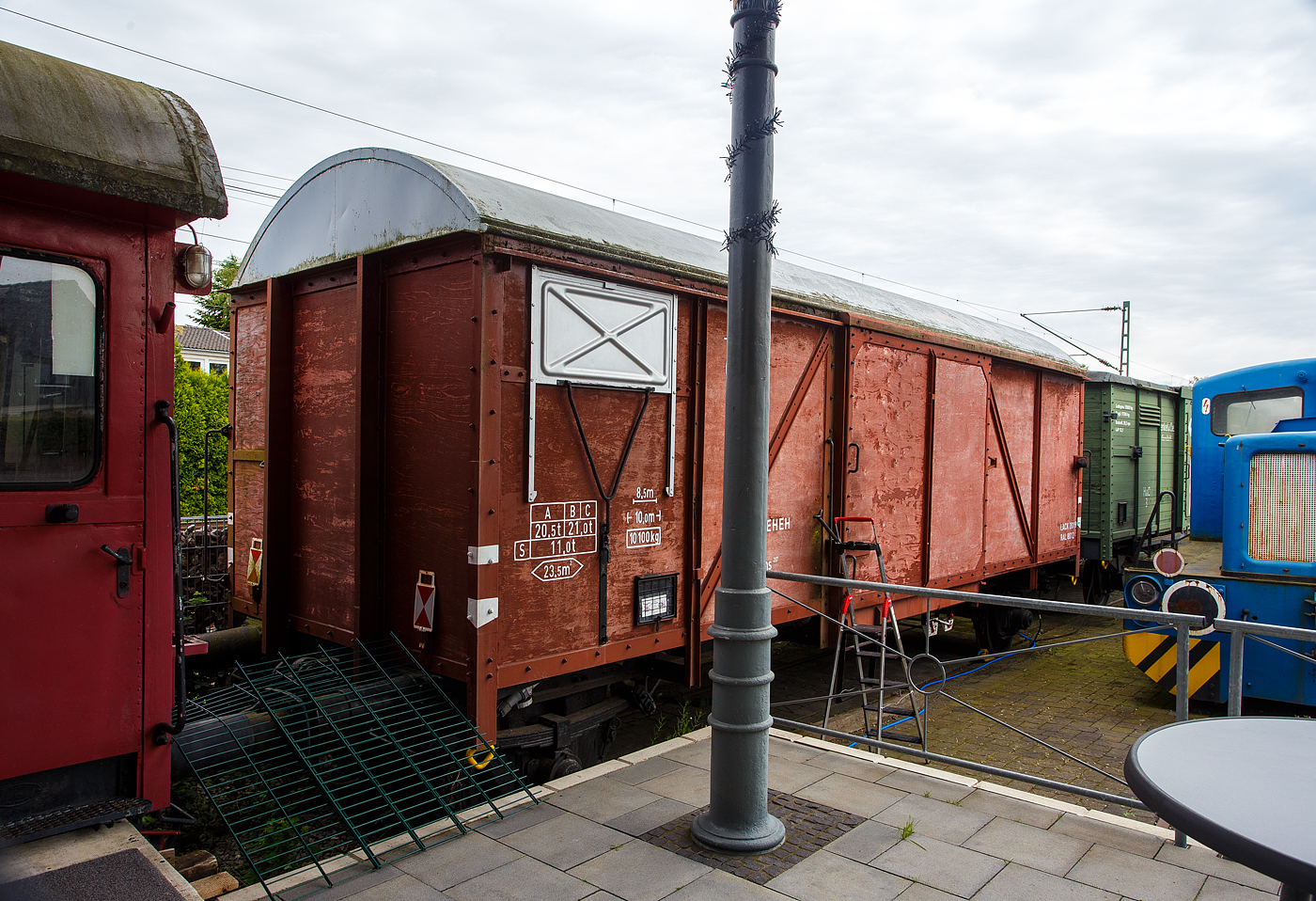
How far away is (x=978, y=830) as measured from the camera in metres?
3.82

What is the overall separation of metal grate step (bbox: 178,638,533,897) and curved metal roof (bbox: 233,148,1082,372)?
2.42 meters

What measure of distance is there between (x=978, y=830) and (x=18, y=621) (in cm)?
401

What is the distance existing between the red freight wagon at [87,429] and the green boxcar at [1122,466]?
1183 cm

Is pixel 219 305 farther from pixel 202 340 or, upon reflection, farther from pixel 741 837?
pixel 741 837

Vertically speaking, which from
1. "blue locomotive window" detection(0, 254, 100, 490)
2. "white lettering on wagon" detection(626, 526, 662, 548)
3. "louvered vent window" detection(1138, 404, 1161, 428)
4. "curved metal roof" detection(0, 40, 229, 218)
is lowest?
"white lettering on wagon" detection(626, 526, 662, 548)

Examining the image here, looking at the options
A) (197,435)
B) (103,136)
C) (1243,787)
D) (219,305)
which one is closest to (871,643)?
(1243,787)

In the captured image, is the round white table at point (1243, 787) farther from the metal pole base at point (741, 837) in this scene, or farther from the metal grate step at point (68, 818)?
the metal grate step at point (68, 818)

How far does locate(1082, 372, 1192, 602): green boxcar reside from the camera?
38.5ft

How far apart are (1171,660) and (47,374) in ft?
28.1

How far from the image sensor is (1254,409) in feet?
27.3

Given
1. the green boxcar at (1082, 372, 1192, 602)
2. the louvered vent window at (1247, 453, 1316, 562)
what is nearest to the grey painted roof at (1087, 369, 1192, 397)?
the green boxcar at (1082, 372, 1192, 602)

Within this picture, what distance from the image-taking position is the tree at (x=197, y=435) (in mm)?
12141

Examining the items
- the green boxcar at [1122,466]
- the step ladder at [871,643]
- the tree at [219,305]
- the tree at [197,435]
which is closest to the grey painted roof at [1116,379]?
the green boxcar at [1122,466]

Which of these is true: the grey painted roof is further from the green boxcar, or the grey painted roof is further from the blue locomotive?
the blue locomotive
